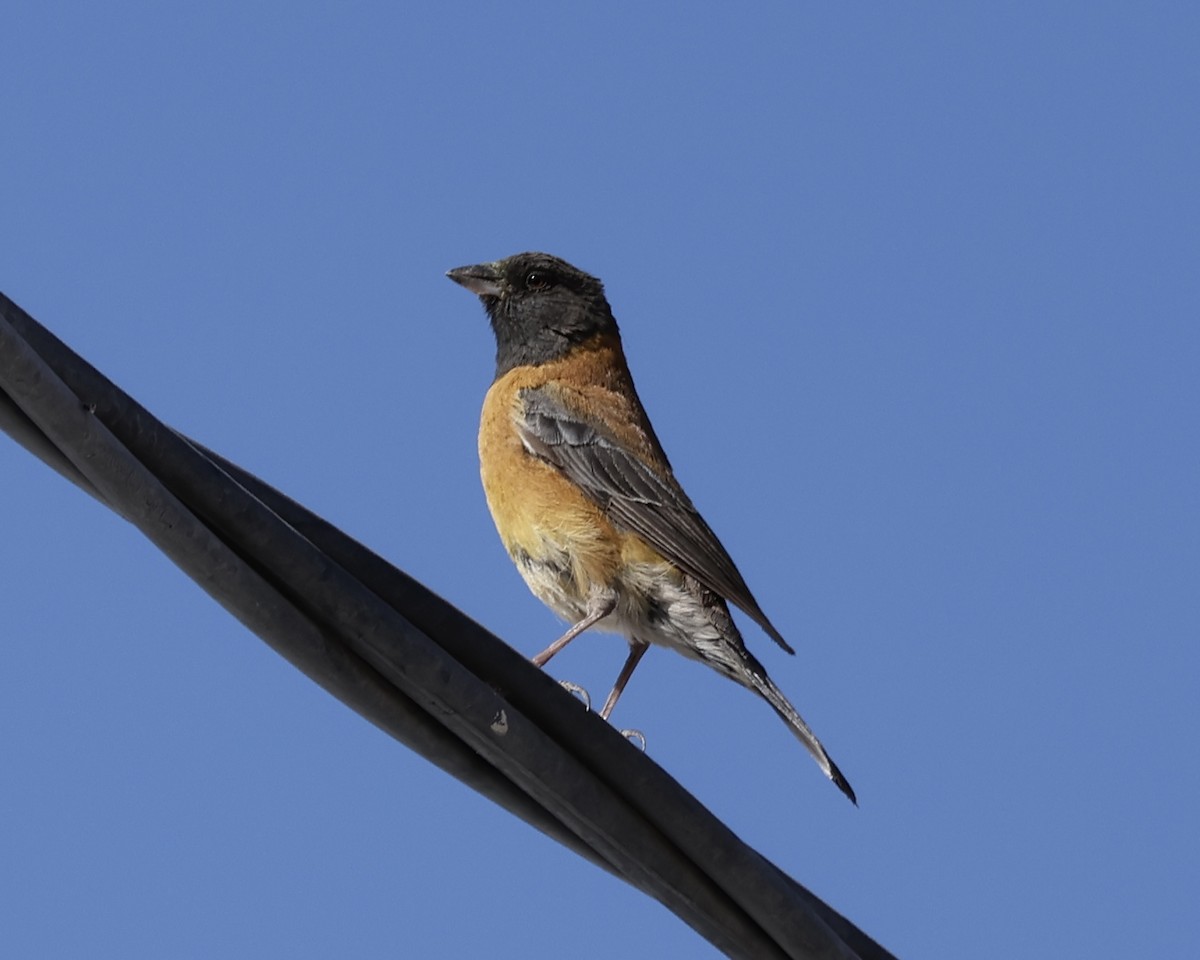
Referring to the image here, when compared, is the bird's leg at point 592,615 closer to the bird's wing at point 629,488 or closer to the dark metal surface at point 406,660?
the bird's wing at point 629,488

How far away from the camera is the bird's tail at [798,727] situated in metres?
5.93

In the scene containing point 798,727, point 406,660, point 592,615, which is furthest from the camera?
point 592,615

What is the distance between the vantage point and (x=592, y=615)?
689 cm

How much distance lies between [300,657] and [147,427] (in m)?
0.52

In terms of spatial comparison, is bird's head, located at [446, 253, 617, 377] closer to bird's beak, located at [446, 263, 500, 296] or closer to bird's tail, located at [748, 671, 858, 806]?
bird's beak, located at [446, 263, 500, 296]

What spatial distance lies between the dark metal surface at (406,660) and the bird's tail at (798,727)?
2.20 m

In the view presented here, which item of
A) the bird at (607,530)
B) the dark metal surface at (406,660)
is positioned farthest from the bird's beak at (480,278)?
the dark metal surface at (406,660)

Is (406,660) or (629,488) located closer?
(406,660)

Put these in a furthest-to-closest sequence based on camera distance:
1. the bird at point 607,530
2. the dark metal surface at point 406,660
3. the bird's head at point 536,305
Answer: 1. the bird's head at point 536,305
2. the bird at point 607,530
3. the dark metal surface at point 406,660

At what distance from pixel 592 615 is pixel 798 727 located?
111 cm

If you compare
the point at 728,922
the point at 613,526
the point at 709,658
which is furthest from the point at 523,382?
the point at 728,922

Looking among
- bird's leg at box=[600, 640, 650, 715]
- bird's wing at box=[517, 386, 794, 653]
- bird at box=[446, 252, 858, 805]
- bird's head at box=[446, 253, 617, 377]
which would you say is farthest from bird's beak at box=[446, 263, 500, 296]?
bird's leg at box=[600, 640, 650, 715]

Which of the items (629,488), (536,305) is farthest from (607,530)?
(536,305)

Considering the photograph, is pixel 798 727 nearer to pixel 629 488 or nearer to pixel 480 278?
pixel 629 488
